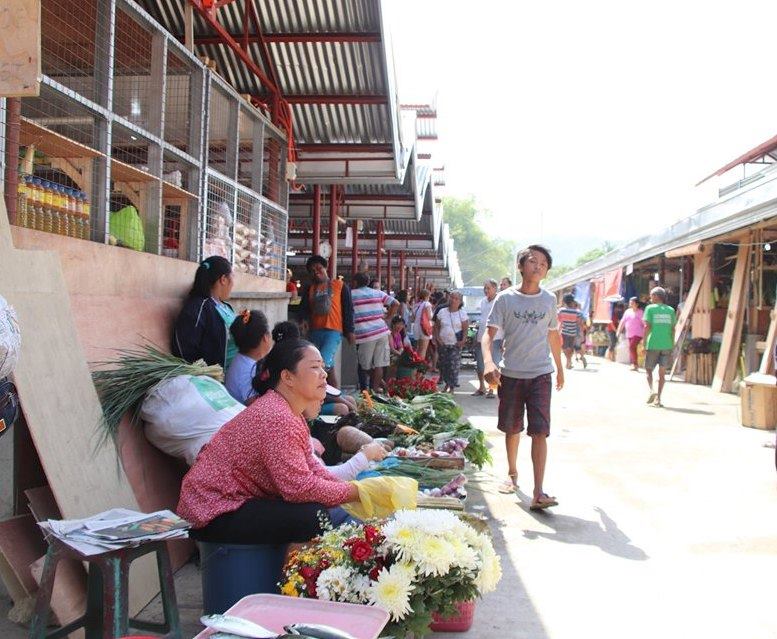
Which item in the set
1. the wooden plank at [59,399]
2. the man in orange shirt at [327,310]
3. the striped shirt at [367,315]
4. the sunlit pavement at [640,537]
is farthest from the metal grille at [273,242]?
the wooden plank at [59,399]

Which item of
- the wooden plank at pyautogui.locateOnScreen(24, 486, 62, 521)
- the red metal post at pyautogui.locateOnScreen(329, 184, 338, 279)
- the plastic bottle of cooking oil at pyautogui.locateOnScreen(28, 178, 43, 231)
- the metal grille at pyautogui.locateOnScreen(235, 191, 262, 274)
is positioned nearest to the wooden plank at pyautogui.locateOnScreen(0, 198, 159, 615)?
the wooden plank at pyautogui.locateOnScreen(24, 486, 62, 521)

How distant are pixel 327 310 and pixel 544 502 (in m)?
3.89

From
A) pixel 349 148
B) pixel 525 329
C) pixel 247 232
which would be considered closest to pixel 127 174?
pixel 247 232

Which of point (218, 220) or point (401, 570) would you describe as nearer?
point (401, 570)

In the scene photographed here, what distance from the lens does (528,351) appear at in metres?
5.99

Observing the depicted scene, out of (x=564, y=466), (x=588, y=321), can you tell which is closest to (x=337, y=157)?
(x=564, y=466)

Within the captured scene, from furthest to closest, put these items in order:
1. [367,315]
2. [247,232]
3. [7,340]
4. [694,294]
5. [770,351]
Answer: [694,294] < [770,351] < [367,315] < [247,232] < [7,340]

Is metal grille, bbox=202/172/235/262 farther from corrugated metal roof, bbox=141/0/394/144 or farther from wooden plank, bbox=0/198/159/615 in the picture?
wooden plank, bbox=0/198/159/615

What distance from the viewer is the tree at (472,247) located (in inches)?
3964

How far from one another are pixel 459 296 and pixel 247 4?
20.0 feet

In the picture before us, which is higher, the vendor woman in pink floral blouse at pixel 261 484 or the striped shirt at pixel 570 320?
the striped shirt at pixel 570 320

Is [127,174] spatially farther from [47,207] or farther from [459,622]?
[459,622]

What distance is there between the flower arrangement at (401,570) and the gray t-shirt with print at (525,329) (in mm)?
2980

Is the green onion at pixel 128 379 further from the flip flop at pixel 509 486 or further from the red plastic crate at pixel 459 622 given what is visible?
the flip flop at pixel 509 486
